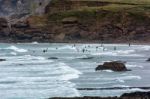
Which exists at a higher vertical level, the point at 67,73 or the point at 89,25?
the point at 67,73

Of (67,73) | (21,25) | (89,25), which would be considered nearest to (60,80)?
(67,73)

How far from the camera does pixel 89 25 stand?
140 metres

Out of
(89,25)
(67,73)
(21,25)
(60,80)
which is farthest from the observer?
(21,25)

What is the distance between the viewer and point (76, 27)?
13650 cm

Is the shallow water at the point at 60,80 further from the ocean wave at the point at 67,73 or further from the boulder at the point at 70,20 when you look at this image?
the boulder at the point at 70,20

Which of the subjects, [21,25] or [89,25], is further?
[21,25]

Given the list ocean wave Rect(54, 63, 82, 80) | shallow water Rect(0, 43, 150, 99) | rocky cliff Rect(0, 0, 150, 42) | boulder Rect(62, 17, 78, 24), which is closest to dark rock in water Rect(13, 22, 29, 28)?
rocky cliff Rect(0, 0, 150, 42)

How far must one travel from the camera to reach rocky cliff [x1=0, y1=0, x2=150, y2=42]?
13475 cm

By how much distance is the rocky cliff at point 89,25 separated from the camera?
135 m

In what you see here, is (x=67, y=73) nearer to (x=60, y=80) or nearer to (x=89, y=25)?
(x=60, y=80)

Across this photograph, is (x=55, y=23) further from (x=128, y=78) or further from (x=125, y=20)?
(x=128, y=78)

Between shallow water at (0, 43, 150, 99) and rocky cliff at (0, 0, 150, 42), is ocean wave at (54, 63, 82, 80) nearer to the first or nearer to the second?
shallow water at (0, 43, 150, 99)

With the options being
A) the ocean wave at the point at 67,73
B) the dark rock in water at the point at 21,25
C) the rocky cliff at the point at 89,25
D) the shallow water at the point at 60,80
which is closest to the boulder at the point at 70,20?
the rocky cliff at the point at 89,25

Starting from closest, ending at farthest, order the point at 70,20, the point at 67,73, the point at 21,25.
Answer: the point at 67,73, the point at 70,20, the point at 21,25
